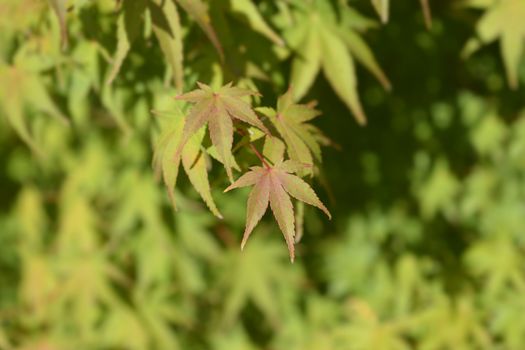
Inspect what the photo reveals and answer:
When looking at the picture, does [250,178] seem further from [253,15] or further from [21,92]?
[21,92]

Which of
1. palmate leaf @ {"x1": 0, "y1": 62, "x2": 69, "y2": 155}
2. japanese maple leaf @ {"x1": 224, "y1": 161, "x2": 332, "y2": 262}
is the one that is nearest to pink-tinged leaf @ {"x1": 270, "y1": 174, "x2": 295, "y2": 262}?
japanese maple leaf @ {"x1": 224, "y1": 161, "x2": 332, "y2": 262}

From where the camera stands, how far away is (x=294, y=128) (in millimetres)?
1255

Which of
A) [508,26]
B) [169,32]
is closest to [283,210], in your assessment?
[169,32]

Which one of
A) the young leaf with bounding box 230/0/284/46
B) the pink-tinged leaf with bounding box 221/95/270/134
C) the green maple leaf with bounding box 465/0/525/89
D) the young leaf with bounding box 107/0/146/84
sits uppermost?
the young leaf with bounding box 107/0/146/84

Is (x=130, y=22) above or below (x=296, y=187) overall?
above

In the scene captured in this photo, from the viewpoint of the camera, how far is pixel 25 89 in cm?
157

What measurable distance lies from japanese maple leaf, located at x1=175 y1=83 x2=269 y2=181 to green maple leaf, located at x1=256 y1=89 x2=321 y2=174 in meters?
0.12

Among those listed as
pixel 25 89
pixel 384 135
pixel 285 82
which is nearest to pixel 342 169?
pixel 384 135

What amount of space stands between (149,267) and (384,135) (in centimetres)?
66

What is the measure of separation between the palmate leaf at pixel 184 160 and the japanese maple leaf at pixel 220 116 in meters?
0.04

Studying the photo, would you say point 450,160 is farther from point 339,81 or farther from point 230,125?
point 230,125

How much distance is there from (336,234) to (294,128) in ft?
3.41

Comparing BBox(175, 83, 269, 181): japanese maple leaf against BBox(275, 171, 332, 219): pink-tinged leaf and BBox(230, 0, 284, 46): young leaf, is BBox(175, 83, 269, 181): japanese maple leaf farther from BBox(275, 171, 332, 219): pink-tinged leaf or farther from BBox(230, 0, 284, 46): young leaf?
BBox(230, 0, 284, 46): young leaf

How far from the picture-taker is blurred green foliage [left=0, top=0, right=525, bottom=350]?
209 cm
